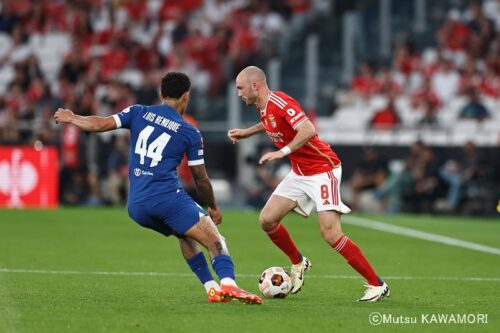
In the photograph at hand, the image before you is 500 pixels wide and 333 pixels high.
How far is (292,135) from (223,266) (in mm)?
1708

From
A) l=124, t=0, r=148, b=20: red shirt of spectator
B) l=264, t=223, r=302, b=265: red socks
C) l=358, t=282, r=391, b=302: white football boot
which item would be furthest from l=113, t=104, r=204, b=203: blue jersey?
l=124, t=0, r=148, b=20: red shirt of spectator

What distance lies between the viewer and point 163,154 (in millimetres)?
9805

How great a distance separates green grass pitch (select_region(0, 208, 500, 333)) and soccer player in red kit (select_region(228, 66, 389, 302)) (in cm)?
34

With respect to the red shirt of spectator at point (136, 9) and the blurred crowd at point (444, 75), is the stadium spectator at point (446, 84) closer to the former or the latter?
the blurred crowd at point (444, 75)

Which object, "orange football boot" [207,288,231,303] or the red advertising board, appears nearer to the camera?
"orange football boot" [207,288,231,303]

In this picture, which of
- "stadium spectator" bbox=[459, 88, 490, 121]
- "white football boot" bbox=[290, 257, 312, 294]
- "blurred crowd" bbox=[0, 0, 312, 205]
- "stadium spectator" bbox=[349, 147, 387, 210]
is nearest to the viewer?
"white football boot" bbox=[290, 257, 312, 294]


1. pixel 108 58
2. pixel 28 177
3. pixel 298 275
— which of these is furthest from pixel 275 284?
pixel 108 58

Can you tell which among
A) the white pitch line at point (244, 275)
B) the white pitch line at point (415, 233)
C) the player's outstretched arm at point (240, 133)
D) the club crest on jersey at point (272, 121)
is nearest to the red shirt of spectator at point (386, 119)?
the white pitch line at point (415, 233)

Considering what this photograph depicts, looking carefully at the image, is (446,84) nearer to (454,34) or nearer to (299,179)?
(454,34)

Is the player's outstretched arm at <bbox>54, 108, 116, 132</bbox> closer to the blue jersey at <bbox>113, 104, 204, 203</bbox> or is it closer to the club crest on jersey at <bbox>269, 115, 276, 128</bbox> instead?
the blue jersey at <bbox>113, 104, 204, 203</bbox>

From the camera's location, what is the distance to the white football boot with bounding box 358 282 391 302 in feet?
34.4

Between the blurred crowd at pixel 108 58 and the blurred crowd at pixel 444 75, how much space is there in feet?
9.38

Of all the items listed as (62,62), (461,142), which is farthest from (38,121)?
(461,142)

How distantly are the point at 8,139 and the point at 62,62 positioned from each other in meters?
3.91
